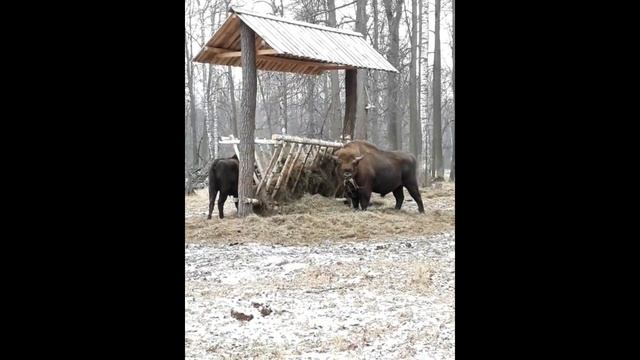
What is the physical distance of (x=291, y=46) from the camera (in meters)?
12.7

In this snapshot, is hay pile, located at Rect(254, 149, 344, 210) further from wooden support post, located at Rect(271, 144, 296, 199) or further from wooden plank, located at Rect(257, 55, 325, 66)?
wooden plank, located at Rect(257, 55, 325, 66)

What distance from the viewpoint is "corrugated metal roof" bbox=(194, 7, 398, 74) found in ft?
41.8

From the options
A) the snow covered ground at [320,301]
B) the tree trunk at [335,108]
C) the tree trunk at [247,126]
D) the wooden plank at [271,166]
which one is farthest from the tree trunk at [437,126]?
the snow covered ground at [320,301]

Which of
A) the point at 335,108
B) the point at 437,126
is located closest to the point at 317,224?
the point at 335,108

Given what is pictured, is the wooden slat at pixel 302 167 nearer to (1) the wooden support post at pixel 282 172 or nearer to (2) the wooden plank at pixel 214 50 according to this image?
(1) the wooden support post at pixel 282 172

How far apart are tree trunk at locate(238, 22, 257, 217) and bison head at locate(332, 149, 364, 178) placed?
1.70 m

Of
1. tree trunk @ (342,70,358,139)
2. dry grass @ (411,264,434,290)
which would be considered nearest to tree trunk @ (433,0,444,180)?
tree trunk @ (342,70,358,139)

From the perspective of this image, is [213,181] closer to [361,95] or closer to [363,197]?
[363,197]
